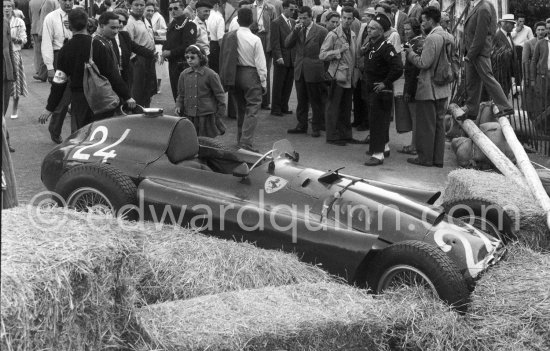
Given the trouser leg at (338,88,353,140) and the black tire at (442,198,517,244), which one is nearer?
the black tire at (442,198,517,244)

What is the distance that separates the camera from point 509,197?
310 inches

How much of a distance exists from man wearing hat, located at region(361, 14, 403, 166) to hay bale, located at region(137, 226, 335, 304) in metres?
5.31

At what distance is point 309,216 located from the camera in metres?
6.64

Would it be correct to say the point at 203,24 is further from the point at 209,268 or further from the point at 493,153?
the point at 209,268

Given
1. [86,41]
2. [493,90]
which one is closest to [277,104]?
[493,90]

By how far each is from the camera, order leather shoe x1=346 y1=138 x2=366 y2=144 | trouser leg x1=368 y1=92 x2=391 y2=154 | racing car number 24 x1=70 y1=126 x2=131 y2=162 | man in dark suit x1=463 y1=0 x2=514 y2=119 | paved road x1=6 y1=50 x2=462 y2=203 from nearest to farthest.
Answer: racing car number 24 x1=70 y1=126 x2=131 y2=162 < paved road x1=6 y1=50 x2=462 y2=203 < trouser leg x1=368 y1=92 x2=391 y2=154 < man in dark suit x1=463 y1=0 x2=514 y2=119 < leather shoe x1=346 y1=138 x2=366 y2=144

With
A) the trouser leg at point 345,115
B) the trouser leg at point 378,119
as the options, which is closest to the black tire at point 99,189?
the trouser leg at point 378,119

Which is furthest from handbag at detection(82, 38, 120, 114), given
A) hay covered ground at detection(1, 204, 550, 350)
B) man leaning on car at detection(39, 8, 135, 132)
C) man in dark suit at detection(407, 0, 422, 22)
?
man in dark suit at detection(407, 0, 422, 22)

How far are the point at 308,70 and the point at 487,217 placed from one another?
5.80 m

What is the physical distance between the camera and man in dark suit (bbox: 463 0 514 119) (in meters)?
12.1

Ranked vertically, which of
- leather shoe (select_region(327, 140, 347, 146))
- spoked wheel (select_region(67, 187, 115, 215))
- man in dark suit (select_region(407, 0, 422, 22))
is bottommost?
leather shoe (select_region(327, 140, 347, 146))

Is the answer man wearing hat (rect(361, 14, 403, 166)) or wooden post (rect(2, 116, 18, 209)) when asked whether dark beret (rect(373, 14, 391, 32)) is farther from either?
wooden post (rect(2, 116, 18, 209))

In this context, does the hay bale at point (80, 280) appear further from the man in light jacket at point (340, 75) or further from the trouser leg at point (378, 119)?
the man in light jacket at point (340, 75)

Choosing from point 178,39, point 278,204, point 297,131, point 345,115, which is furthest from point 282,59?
point 278,204
